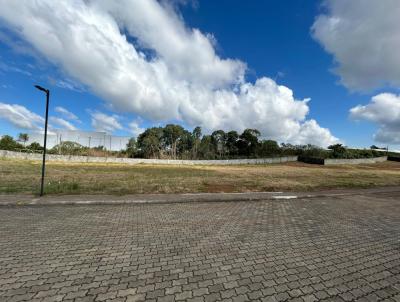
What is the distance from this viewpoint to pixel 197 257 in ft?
15.1

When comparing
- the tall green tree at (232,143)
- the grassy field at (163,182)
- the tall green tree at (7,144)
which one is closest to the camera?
the grassy field at (163,182)

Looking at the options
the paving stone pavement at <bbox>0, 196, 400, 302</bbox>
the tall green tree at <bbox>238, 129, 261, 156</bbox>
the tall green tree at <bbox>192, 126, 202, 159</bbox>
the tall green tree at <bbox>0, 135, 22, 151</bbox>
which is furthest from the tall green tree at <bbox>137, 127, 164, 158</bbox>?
the paving stone pavement at <bbox>0, 196, 400, 302</bbox>

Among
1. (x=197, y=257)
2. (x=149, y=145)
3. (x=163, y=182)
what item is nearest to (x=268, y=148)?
(x=149, y=145)

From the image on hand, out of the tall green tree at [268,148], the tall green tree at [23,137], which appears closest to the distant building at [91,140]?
the tall green tree at [23,137]

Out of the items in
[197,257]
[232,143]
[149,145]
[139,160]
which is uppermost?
[232,143]

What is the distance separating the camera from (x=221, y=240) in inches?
219

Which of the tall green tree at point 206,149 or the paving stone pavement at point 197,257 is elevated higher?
the tall green tree at point 206,149

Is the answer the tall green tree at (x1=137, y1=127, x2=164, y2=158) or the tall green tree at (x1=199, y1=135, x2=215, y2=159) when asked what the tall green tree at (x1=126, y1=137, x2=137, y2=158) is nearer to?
the tall green tree at (x1=137, y1=127, x2=164, y2=158)

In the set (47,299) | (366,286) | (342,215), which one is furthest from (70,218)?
(342,215)

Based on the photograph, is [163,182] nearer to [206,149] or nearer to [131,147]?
[206,149]

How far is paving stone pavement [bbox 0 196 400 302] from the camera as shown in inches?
135

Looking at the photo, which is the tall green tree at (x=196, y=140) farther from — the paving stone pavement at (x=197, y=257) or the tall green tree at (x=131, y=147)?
the paving stone pavement at (x=197, y=257)

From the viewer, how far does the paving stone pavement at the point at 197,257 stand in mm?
3430

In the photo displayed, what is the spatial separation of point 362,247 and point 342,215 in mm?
3400
